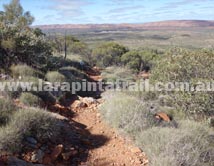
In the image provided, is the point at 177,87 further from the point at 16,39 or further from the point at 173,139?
the point at 16,39

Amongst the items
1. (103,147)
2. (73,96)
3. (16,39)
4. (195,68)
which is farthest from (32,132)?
(16,39)

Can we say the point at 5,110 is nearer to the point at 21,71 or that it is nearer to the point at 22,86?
the point at 22,86

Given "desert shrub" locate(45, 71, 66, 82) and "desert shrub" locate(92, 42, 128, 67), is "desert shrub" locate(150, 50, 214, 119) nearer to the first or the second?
"desert shrub" locate(45, 71, 66, 82)

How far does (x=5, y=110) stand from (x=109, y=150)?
7.36 ft

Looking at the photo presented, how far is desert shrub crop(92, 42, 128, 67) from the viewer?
2344 centimetres

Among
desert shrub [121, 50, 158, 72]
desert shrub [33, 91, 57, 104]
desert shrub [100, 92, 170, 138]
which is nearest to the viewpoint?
desert shrub [100, 92, 170, 138]

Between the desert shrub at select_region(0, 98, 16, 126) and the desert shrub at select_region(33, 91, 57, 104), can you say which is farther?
the desert shrub at select_region(33, 91, 57, 104)

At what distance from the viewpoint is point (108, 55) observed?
926 inches

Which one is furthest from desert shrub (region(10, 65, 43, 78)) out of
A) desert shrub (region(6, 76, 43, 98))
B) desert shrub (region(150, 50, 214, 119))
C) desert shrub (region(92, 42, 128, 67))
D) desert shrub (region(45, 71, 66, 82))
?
desert shrub (region(92, 42, 128, 67))

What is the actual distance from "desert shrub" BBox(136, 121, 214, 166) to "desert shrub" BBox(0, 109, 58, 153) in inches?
72.6

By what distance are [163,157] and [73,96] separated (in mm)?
5609

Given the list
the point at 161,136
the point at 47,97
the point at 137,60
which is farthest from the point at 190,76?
the point at 137,60

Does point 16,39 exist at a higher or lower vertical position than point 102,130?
higher

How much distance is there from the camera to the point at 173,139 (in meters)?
5.55
